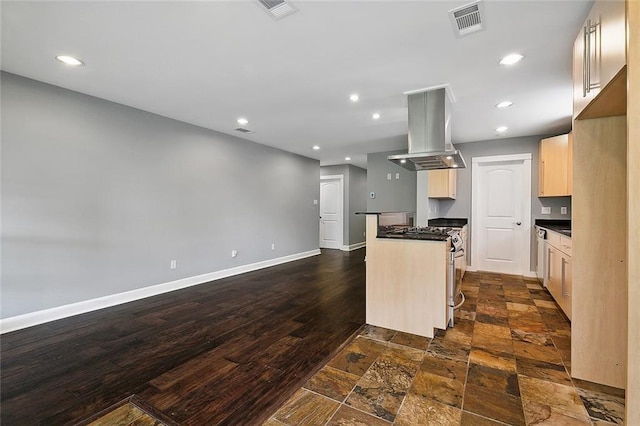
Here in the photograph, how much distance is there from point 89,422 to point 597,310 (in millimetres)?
3245

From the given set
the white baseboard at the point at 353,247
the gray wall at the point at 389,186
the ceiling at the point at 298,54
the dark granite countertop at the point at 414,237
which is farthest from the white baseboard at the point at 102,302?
the white baseboard at the point at 353,247

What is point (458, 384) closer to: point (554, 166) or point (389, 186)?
point (554, 166)

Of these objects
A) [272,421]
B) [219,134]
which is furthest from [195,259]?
[272,421]

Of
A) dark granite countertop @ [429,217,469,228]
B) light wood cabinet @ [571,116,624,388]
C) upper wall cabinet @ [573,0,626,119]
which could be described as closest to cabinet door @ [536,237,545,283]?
dark granite countertop @ [429,217,469,228]

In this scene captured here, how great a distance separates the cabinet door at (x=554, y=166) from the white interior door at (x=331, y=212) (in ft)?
15.9

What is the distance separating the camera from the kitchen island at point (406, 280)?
2615mm

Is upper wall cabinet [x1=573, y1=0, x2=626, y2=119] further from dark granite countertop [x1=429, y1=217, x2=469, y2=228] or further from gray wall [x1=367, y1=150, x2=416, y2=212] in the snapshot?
gray wall [x1=367, y1=150, x2=416, y2=212]

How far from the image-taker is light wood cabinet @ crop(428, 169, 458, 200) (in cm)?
481

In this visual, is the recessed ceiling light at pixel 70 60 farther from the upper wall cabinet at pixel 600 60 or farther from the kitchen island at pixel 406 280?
the upper wall cabinet at pixel 600 60

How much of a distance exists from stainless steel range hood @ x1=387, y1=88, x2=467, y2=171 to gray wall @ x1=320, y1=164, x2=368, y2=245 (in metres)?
5.02

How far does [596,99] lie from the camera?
166 cm

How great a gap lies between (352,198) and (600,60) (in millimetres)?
6888

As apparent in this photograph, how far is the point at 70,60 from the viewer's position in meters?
2.54

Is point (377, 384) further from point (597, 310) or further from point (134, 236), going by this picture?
point (134, 236)
